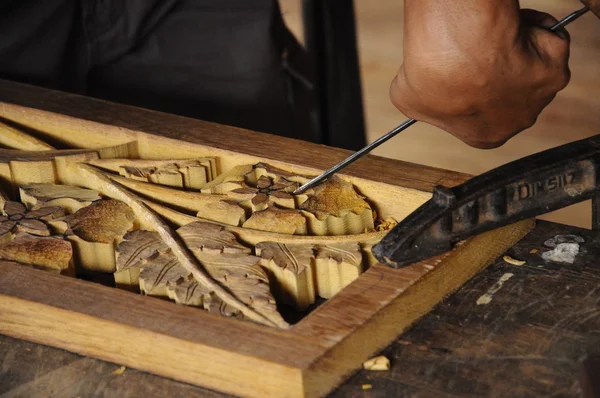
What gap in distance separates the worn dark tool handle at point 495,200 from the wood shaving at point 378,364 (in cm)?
14

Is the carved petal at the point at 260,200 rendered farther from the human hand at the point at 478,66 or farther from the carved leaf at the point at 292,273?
the human hand at the point at 478,66

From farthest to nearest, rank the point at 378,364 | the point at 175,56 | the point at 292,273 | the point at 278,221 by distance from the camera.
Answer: the point at 175,56 < the point at 278,221 < the point at 292,273 < the point at 378,364

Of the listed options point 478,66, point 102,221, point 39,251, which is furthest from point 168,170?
point 478,66

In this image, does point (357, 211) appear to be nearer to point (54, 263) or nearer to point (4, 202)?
point (54, 263)

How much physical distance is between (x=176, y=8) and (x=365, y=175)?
3.74ft

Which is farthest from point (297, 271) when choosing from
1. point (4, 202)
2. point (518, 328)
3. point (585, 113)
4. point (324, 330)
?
point (585, 113)

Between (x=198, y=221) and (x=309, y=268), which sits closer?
(x=309, y=268)

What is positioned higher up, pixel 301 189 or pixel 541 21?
pixel 541 21

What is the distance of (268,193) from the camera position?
146 cm

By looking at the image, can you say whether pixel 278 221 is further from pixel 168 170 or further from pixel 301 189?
pixel 168 170

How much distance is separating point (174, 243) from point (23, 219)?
0.25 meters

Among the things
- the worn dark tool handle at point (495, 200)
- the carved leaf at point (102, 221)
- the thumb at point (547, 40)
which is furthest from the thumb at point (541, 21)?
the carved leaf at point (102, 221)

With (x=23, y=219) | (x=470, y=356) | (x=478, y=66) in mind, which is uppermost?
(x=478, y=66)

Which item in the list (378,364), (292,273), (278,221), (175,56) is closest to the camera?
(378,364)
